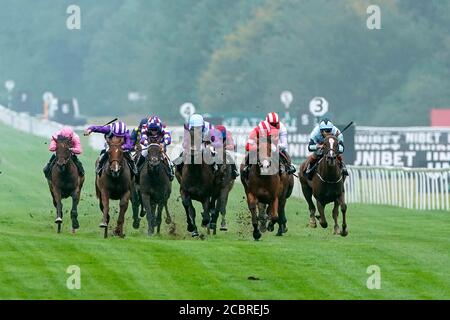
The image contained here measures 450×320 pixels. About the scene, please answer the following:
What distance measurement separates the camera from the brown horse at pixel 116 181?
22719mm

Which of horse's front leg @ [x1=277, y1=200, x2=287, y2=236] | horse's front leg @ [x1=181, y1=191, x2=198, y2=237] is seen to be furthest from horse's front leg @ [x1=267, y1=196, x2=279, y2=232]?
horse's front leg @ [x1=181, y1=191, x2=198, y2=237]

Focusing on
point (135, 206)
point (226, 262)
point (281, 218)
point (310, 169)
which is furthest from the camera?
point (135, 206)

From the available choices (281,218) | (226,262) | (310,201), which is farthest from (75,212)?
(226,262)

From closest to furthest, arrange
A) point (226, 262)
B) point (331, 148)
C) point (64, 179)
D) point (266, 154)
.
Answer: point (226, 262), point (266, 154), point (331, 148), point (64, 179)

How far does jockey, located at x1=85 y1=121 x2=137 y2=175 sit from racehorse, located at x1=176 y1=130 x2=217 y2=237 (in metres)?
0.81

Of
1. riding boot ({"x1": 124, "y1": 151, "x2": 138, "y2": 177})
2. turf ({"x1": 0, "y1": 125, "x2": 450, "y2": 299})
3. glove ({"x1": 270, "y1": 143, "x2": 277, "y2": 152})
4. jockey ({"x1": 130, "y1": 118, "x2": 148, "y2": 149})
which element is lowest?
turf ({"x1": 0, "y1": 125, "x2": 450, "y2": 299})

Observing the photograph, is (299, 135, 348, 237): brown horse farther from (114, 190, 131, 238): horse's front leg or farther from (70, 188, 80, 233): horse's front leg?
(70, 188, 80, 233): horse's front leg

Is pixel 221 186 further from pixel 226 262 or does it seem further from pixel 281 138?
pixel 226 262

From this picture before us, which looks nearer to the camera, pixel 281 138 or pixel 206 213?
pixel 281 138

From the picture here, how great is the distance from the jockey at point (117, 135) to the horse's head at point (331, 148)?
269 cm

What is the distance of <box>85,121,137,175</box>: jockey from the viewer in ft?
74.3

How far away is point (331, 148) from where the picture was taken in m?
23.3

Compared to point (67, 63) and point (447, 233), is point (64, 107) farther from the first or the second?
point (447, 233)

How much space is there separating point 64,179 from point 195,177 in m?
2.41
